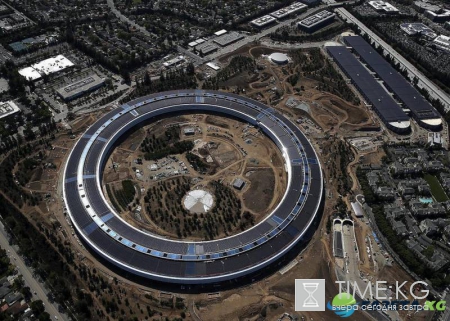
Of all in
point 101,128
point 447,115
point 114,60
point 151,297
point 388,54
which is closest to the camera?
point 151,297

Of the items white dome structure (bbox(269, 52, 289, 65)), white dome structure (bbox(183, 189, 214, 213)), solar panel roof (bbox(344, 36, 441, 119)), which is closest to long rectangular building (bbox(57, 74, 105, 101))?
white dome structure (bbox(183, 189, 214, 213))

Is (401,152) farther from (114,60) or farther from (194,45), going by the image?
(114,60)

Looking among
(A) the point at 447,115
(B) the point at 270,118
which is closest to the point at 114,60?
(B) the point at 270,118

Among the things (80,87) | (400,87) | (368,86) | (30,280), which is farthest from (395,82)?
(30,280)

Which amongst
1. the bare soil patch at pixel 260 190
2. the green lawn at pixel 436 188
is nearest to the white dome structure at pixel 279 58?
the bare soil patch at pixel 260 190

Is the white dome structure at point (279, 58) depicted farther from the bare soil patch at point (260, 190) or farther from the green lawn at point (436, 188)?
the green lawn at point (436, 188)

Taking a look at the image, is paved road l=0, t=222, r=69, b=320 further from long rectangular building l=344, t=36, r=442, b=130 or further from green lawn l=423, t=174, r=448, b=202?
long rectangular building l=344, t=36, r=442, b=130
